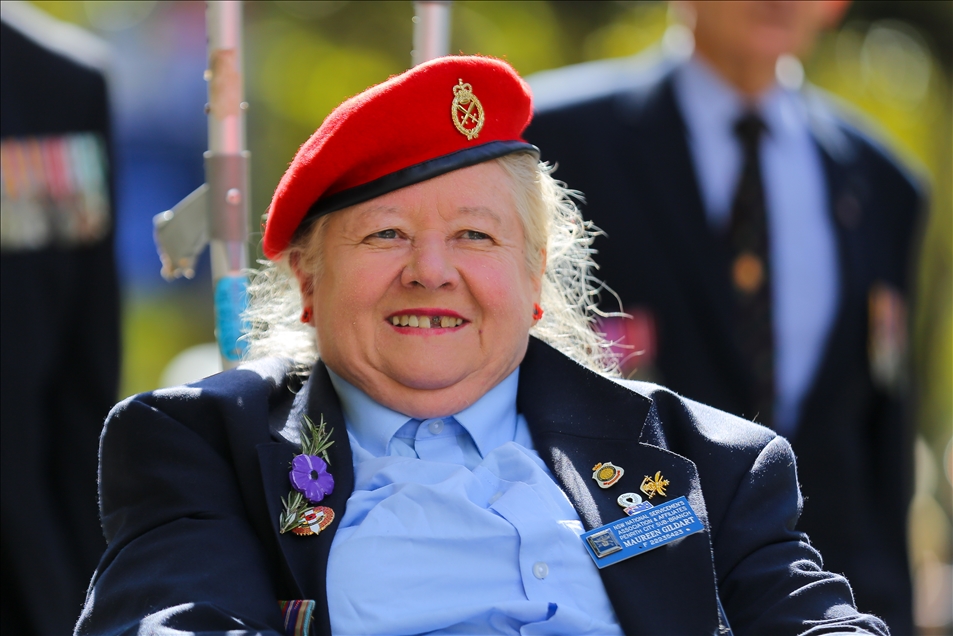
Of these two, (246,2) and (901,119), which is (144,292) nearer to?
(246,2)

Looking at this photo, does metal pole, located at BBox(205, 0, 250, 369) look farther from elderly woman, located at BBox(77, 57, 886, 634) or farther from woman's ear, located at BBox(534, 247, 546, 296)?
woman's ear, located at BBox(534, 247, 546, 296)

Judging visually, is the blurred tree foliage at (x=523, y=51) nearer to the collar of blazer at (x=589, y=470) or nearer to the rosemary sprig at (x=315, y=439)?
the collar of blazer at (x=589, y=470)

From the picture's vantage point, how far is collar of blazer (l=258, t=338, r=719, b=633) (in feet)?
8.64

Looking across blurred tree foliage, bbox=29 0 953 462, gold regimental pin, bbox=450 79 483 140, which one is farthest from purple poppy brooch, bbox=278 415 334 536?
blurred tree foliage, bbox=29 0 953 462

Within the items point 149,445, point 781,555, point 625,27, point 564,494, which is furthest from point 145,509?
point 625,27

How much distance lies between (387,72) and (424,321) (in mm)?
Answer: 7751

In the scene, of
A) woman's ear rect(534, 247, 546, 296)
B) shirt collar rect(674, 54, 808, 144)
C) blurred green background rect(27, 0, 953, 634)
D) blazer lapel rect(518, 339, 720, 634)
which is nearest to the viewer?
blazer lapel rect(518, 339, 720, 634)

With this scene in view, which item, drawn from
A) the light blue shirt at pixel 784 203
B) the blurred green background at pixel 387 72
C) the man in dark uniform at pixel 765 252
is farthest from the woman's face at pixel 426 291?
the blurred green background at pixel 387 72

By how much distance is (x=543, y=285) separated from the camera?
3395 mm

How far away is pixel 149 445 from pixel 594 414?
0.97 meters

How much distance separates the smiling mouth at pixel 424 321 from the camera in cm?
292

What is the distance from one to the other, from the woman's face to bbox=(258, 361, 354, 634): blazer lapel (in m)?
0.09

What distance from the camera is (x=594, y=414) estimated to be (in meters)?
3.00

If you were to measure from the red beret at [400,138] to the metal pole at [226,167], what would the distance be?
328 mm
